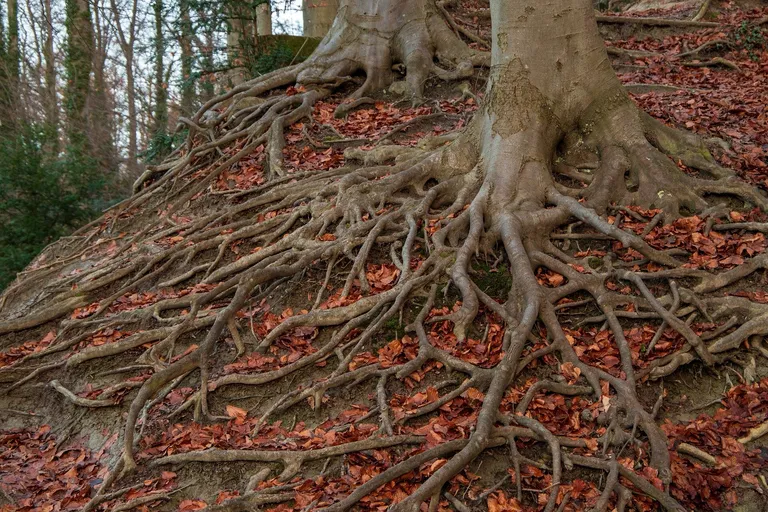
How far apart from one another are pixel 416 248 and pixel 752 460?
290 centimetres

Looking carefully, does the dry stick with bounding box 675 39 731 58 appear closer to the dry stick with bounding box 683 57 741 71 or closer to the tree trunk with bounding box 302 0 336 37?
the dry stick with bounding box 683 57 741 71

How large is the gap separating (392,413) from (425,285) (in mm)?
1192

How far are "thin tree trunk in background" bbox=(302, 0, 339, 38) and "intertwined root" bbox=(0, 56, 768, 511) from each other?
6579 mm

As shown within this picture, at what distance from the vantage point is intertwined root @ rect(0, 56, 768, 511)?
416 centimetres

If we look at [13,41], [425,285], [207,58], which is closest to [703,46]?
[425,285]

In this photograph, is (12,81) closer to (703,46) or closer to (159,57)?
(159,57)

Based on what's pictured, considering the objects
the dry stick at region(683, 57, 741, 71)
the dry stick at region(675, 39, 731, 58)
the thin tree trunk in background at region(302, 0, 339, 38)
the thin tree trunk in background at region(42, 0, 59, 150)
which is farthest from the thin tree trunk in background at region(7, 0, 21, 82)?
the dry stick at region(683, 57, 741, 71)

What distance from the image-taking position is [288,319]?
5.13 m

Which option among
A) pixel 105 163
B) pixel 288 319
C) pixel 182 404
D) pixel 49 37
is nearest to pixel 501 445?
pixel 288 319

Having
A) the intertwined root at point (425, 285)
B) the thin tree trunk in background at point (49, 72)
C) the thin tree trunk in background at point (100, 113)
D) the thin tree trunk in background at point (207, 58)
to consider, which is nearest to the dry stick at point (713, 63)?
the intertwined root at point (425, 285)

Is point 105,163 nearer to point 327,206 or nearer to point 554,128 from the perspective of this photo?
point 327,206

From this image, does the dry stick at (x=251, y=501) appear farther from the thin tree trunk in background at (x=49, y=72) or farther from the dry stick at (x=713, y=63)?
the thin tree trunk in background at (x=49, y=72)

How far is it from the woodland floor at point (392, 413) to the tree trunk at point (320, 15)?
810cm

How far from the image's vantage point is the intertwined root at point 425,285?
164 inches
